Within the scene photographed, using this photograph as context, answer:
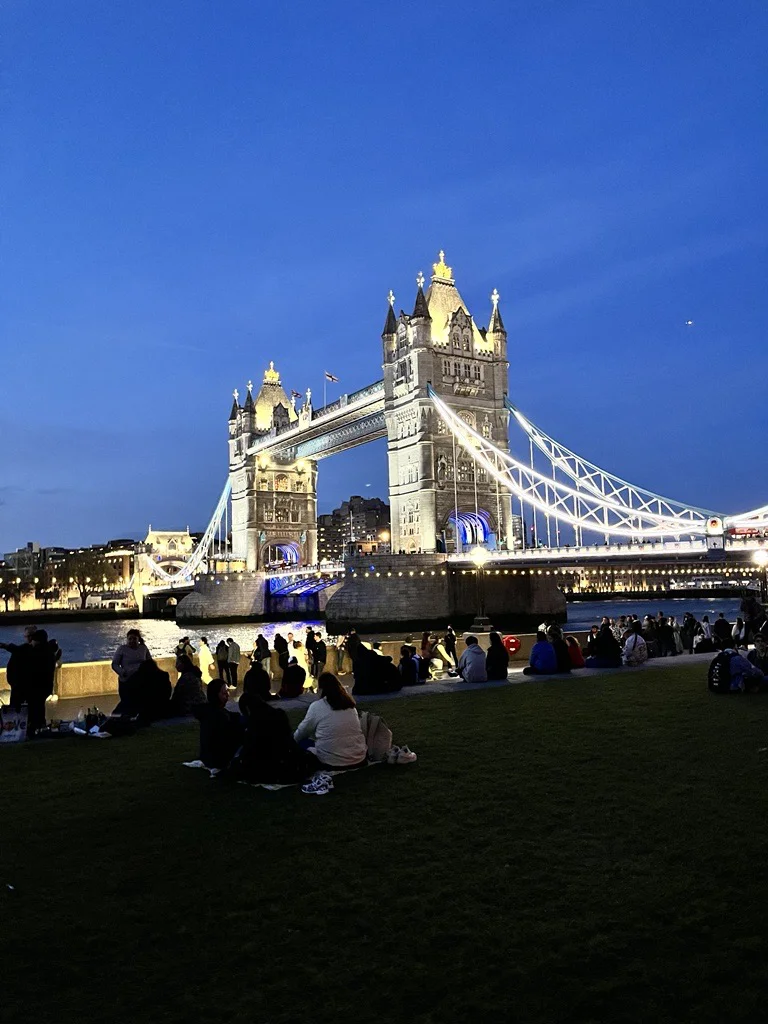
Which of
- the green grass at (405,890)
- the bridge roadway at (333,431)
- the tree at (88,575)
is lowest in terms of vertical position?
the green grass at (405,890)

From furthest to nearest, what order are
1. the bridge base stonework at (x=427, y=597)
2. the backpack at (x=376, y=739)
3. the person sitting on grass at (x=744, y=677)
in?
1. the bridge base stonework at (x=427, y=597)
2. the person sitting on grass at (x=744, y=677)
3. the backpack at (x=376, y=739)

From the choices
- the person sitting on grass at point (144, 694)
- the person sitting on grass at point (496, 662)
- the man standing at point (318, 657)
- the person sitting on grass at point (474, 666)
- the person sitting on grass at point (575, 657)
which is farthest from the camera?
the man standing at point (318, 657)

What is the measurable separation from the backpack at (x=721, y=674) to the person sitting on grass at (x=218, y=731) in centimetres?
683

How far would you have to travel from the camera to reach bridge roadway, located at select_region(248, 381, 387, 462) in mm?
62750

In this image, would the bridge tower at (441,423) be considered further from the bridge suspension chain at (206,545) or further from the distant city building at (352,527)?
the distant city building at (352,527)

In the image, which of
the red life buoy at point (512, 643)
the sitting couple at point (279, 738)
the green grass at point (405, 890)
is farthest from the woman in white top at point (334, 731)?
the red life buoy at point (512, 643)

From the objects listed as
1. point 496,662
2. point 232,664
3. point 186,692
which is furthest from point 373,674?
point 232,664

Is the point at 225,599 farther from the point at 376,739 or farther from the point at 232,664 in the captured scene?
the point at 376,739

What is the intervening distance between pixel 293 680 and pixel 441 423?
146 feet

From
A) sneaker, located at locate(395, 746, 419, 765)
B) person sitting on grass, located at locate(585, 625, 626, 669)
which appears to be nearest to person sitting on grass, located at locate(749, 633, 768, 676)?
person sitting on grass, located at locate(585, 625, 626, 669)

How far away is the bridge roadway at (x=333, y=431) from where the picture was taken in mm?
62750

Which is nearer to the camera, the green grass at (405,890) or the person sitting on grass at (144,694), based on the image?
the green grass at (405,890)

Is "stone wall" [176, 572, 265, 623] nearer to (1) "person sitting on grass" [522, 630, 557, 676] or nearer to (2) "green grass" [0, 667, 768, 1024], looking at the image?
(1) "person sitting on grass" [522, 630, 557, 676]

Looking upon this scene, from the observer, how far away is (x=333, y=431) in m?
70.1
